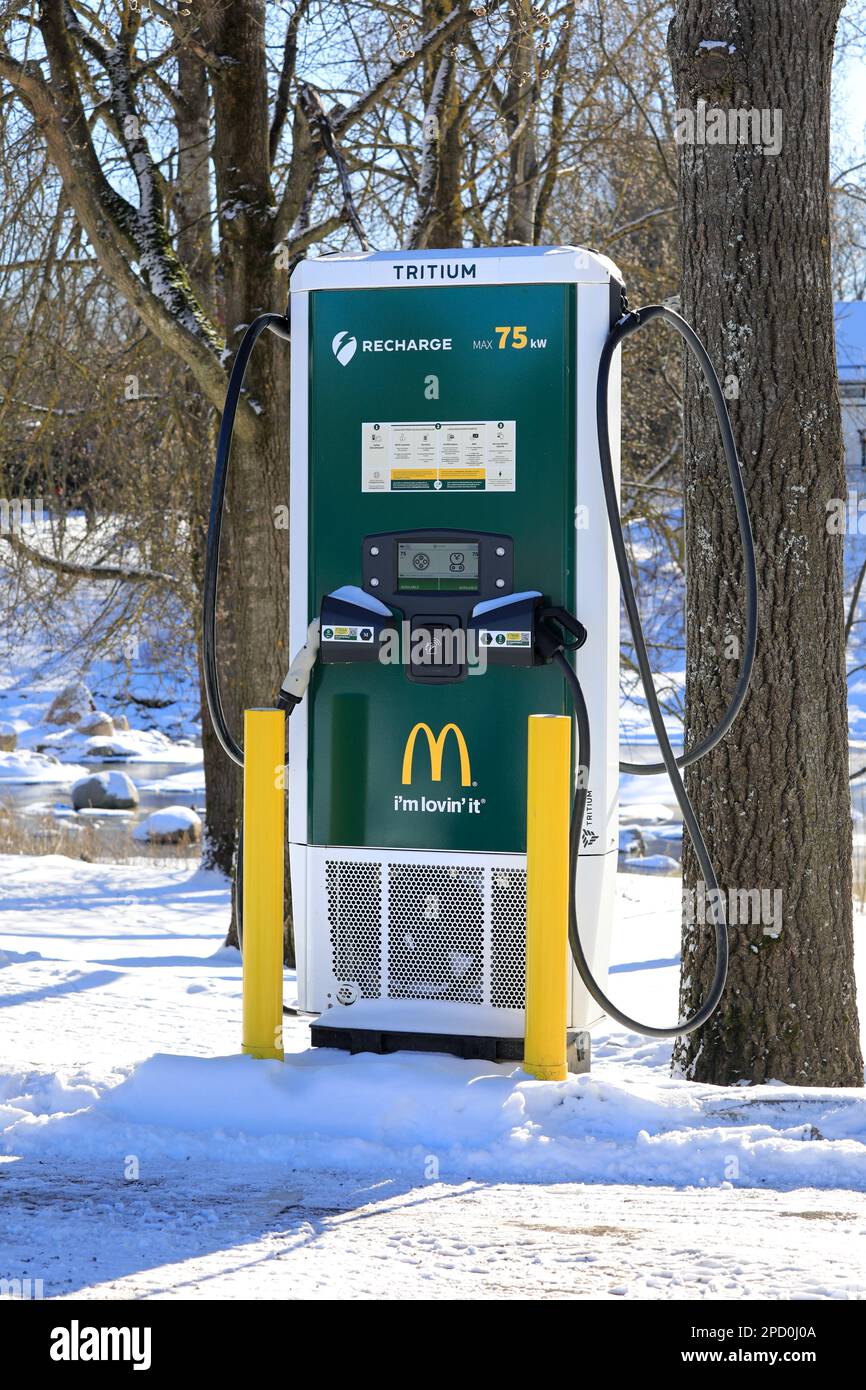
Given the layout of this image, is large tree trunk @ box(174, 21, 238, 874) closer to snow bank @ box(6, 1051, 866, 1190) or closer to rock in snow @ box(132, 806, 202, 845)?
rock in snow @ box(132, 806, 202, 845)

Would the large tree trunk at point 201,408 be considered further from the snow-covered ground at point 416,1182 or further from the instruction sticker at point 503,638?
the snow-covered ground at point 416,1182

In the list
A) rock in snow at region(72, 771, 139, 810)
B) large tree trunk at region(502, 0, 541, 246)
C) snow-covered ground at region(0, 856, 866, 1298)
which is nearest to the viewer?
snow-covered ground at region(0, 856, 866, 1298)

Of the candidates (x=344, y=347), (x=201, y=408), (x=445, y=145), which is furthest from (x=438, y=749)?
(x=201, y=408)

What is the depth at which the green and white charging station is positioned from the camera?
149 inches

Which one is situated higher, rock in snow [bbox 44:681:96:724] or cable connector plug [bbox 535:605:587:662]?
cable connector plug [bbox 535:605:587:662]

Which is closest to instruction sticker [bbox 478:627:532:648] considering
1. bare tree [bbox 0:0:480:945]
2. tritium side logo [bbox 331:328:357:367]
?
tritium side logo [bbox 331:328:357:367]

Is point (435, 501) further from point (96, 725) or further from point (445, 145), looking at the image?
point (96, 725)

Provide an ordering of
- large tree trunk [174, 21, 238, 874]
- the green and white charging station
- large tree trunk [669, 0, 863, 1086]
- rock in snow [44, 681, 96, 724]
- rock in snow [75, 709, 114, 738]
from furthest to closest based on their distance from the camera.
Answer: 1. rock in snow [75, 709, 114, 738]
2. rock in snow [44, 681, 96, 724]
3. large tree trunk [174, 21, 238, 874]
4. large tree trunk [669, 0, 863, 1086]
5. the green and white charging station

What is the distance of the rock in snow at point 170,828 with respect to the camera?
1641cm

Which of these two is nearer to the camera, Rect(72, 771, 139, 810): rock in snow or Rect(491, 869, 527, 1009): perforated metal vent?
Rect(491, 869, 527, 1009): perforated metal vent

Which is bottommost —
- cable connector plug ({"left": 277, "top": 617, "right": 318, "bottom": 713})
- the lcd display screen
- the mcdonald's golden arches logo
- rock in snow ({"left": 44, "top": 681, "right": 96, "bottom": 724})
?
rock in snow ({"left": 44, "top": 681, "right": 96, "bottom": 724})

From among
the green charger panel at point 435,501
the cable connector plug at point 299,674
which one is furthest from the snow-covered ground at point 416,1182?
the cable connector plug at point 299,674
